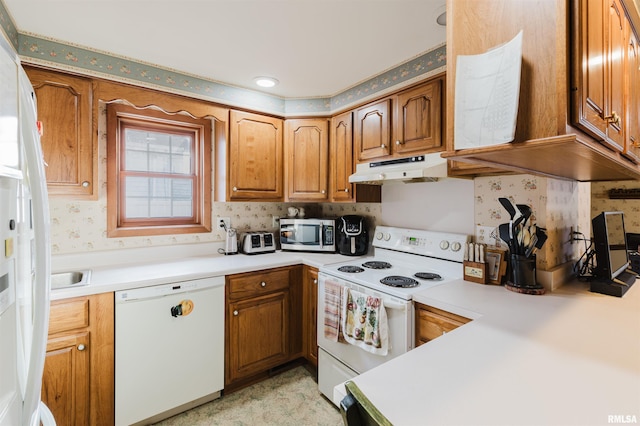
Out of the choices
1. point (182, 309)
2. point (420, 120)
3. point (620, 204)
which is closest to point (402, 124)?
point (420, 120)

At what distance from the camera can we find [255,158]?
8.32 ft

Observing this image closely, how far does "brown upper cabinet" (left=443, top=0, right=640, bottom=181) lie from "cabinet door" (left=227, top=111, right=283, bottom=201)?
184cm

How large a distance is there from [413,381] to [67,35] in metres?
2.44

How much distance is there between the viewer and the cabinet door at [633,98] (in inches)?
47.8

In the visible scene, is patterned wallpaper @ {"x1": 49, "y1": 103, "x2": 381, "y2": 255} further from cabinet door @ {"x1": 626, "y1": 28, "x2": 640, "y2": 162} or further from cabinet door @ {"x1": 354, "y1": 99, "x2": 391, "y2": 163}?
cabinet door @ {"x1": 626, "y1": 28, "x2": 640, "y2": 162}

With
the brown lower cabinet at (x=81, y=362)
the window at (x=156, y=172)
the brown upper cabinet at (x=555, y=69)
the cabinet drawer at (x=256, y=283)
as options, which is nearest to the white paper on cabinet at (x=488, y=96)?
the brown upper cabinet at (x=555, y=69)

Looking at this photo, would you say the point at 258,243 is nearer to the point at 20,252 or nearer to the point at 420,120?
the point at 420,120

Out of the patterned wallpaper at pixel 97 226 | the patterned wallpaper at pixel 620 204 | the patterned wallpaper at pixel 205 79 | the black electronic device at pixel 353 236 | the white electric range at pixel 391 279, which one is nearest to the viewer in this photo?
the white electric range at pixel 391 279

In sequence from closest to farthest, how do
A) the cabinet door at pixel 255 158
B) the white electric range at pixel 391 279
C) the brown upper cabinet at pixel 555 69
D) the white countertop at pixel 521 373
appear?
the white countertop at pixel 521 373, the brown upper cabinet at pixel 555 69, the white electric range at pixel 391 279, the cabinet door at pixel 255 158

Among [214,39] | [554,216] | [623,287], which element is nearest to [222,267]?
[214,39]

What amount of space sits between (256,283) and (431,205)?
1446 mm

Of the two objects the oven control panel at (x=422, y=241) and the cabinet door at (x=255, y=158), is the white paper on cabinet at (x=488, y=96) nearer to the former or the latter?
the oven control panel at (x=422, y=241)

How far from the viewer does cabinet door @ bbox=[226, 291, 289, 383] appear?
2.12 m

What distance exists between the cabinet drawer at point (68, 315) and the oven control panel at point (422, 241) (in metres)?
2.00
